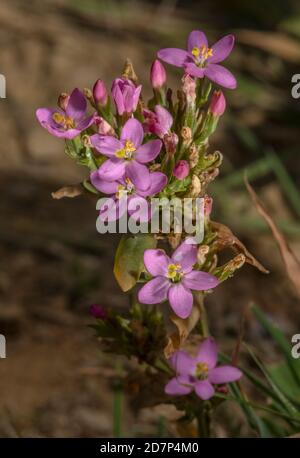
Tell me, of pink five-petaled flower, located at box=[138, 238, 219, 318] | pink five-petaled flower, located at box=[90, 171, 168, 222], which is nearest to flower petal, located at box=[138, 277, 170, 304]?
pink five-petaled flower, located at box=[138, 238, 219, 318]

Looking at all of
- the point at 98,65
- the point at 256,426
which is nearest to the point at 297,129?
the point at 98,65

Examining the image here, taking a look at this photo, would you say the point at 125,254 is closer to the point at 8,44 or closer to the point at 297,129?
the point at 297,129

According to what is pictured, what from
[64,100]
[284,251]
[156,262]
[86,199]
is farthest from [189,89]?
[86,199]

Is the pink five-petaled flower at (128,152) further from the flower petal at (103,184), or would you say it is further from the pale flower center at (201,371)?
the pale flower center at (201,371)

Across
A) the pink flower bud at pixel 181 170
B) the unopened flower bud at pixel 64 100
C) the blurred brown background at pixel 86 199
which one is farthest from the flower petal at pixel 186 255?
the blurred brown background at pixel 86 199

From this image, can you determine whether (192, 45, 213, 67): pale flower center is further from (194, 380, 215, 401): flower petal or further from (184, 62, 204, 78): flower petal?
(194, 380, 215, 401): flower petal
